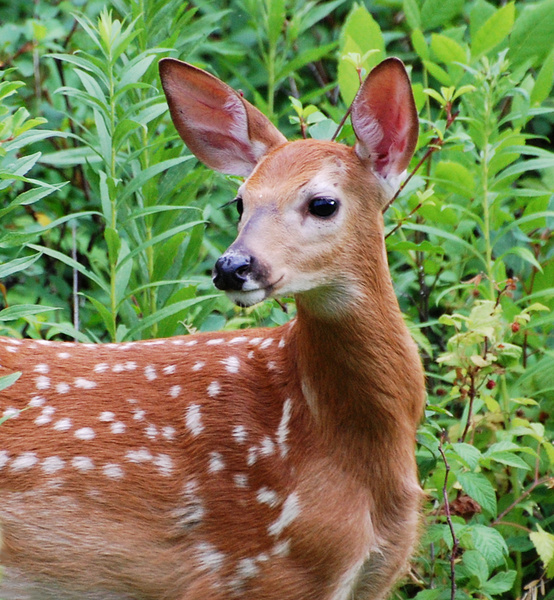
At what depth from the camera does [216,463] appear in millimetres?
3215

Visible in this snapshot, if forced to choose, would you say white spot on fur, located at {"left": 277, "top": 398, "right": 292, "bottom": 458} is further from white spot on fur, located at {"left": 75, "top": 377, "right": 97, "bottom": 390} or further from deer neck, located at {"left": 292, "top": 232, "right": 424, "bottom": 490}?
white spot on fur, located at {"left": 75, "top": 377, "right": 97, "bottom": 390}

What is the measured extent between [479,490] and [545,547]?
0.96 ft

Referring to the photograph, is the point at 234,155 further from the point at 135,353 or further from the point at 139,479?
the point at 139,479

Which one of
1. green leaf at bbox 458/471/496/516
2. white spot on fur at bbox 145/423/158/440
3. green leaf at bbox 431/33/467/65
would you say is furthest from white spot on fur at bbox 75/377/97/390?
green leaf at bbox 431/33/467/65

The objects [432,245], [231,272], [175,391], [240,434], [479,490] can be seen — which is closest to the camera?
[231,272]

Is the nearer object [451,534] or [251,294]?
[251,294]

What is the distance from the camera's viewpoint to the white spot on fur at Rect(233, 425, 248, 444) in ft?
10.6

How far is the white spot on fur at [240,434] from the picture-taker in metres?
3.22

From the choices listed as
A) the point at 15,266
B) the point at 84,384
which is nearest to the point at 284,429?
the point at 84,384

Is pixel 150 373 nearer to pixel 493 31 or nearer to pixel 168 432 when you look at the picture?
pixel 168 432

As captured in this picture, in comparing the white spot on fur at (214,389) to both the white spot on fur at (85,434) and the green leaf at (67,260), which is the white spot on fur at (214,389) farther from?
the green leaf at (67,260)

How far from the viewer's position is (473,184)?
4074mm

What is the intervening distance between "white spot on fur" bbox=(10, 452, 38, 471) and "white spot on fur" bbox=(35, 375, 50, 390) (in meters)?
0.21

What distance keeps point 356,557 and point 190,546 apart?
0.48 meters
